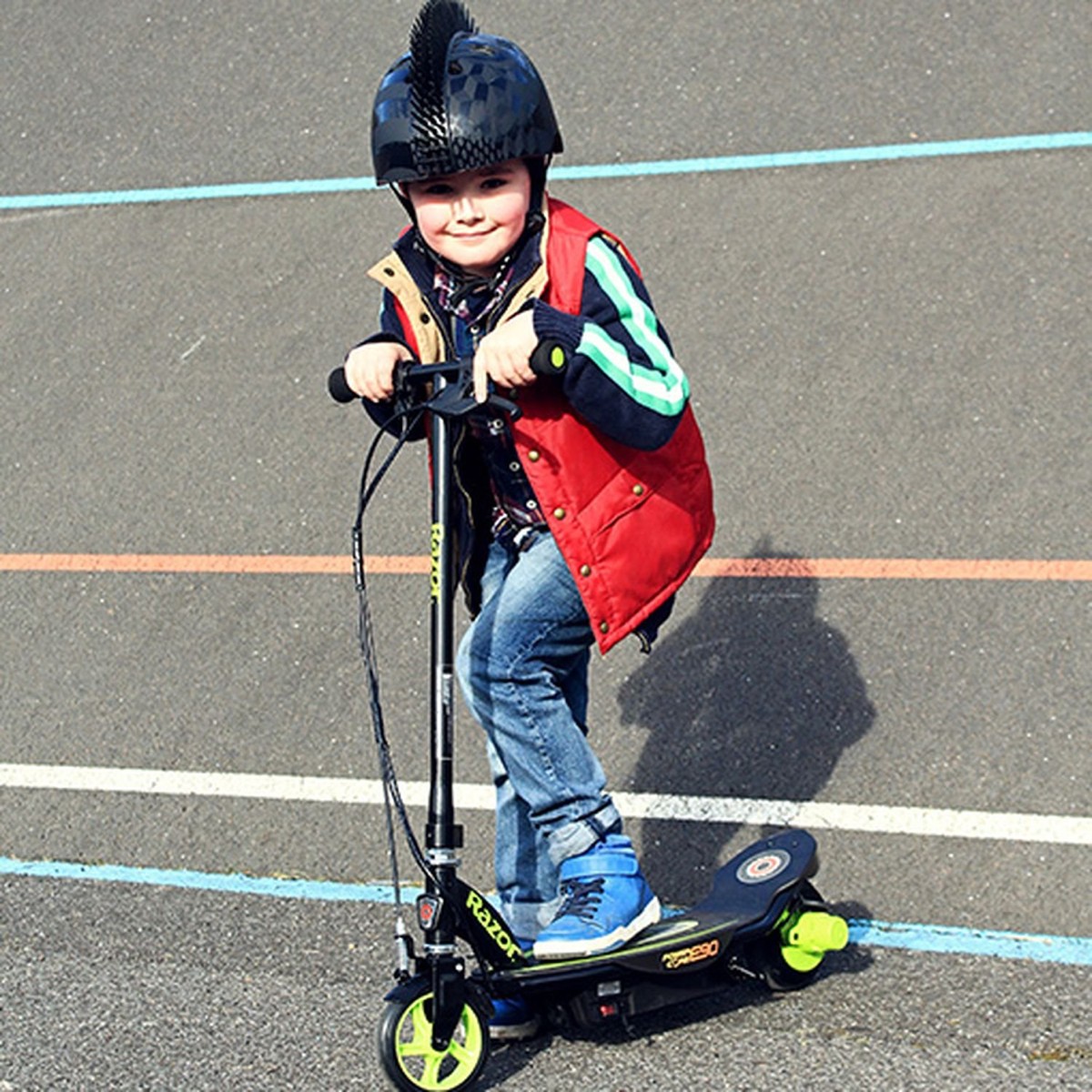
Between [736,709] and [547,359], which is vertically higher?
[547,359]

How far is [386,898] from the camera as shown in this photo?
5.06 m

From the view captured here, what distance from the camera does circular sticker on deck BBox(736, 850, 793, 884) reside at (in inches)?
165

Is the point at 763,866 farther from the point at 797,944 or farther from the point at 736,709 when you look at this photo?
the point at 736,709

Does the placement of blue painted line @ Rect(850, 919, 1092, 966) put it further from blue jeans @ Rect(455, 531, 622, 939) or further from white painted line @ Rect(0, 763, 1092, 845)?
blue jeans @ Rect(455, 531, 622, 939)

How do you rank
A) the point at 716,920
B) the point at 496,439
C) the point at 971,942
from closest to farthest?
the point at 496,439 → the point at 716,920 → the point at 971,942

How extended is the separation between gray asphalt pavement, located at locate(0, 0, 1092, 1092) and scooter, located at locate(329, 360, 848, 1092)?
0.52ft

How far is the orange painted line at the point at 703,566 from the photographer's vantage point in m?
6.03

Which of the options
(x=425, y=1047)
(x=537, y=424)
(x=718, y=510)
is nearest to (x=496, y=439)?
(x=537, y=424)

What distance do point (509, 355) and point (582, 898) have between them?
1.29 meters

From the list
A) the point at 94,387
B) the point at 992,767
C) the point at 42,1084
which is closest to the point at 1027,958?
the point at 992,767

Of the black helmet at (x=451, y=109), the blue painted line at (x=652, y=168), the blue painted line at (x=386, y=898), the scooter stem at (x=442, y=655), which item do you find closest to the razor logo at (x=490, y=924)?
the scooter stem at (x=442, y=655)

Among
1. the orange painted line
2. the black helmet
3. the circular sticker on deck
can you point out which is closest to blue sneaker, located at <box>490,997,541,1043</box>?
the circular sticker on deck

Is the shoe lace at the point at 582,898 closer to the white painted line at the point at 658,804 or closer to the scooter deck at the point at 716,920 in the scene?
the scooter deck at the point at 716,920

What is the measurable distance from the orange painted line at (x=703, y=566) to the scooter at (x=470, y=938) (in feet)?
6.94
